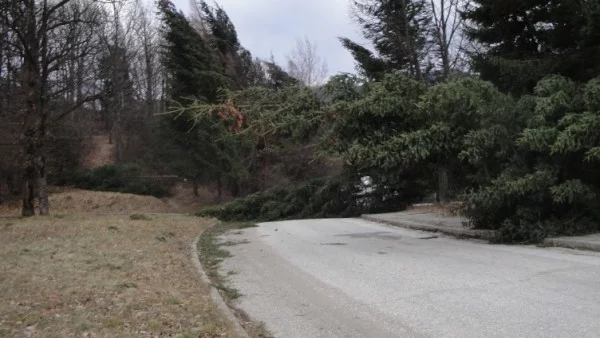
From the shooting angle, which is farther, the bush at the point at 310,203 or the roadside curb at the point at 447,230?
the bush at the point at 310,203

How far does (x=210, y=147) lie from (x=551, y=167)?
28751 millimetres

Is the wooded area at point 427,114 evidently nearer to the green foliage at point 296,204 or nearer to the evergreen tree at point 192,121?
the green foliage at point 296,204

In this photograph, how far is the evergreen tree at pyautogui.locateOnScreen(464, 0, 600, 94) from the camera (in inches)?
621

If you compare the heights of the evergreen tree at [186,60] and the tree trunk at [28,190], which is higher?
the evergreen tree at [186,60]

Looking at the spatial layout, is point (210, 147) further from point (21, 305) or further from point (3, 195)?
point (21, 305)

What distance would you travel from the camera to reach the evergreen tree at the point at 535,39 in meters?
15.8

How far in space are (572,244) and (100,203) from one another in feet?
108

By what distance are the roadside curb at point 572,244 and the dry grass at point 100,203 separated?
29.7 m

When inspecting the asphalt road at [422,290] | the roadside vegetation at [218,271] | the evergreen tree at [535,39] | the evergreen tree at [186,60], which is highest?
the evergreen tree at [186,60]

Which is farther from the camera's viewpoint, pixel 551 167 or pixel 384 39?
pixel 384 39

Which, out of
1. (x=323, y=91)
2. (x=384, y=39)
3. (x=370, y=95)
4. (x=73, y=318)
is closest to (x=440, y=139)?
(x=370, y=95)

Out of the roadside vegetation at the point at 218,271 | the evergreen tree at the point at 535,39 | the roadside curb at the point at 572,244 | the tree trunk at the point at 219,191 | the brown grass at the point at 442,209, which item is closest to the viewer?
the roadside vegetation at the point at 218,271

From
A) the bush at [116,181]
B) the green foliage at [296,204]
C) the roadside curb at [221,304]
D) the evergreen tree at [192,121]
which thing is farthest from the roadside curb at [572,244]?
the bush at [116,181]

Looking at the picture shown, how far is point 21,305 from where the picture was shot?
7.02 m
